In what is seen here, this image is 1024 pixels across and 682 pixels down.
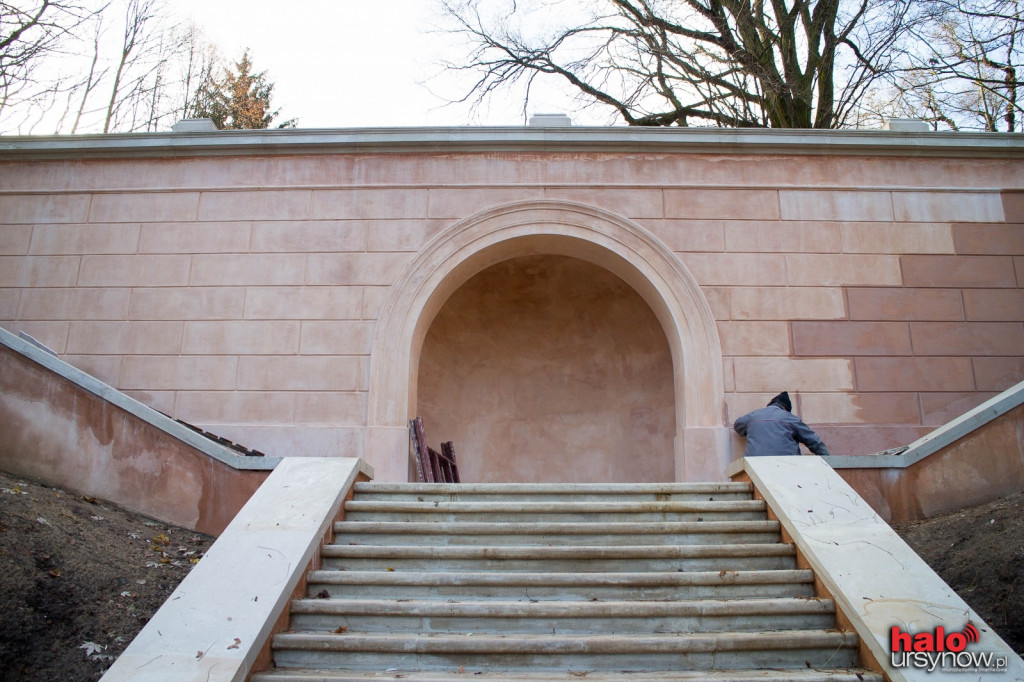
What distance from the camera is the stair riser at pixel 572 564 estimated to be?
492cm

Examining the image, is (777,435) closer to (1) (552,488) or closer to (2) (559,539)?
(1) (552,488)

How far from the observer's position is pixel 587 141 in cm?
947

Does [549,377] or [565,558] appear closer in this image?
[565,558]

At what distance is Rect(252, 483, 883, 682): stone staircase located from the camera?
402 centimetres

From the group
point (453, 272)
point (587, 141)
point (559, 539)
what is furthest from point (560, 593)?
point (587, 141)

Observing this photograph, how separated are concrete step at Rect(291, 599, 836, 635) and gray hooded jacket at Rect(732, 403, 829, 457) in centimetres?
310

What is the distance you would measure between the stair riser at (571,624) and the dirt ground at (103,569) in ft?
3.79

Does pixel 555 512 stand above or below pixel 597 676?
above

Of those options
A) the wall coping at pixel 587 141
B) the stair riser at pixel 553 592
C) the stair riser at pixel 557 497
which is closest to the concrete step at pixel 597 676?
the stair riser at pixel 553 592

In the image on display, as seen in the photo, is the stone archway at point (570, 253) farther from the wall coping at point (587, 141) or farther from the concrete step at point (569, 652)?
the concrete step at point (569, 652)

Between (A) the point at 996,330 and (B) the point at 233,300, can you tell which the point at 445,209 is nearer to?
(B) the point at 233,300

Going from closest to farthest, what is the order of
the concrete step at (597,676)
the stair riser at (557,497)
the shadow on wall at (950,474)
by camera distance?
1. the concrete step at (597,676)
2. the stair riser at (557,497)
3. the shadow on wall at (950,474)

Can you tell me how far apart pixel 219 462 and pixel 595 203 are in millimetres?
5382

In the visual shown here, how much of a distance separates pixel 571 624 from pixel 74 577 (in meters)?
3.17
